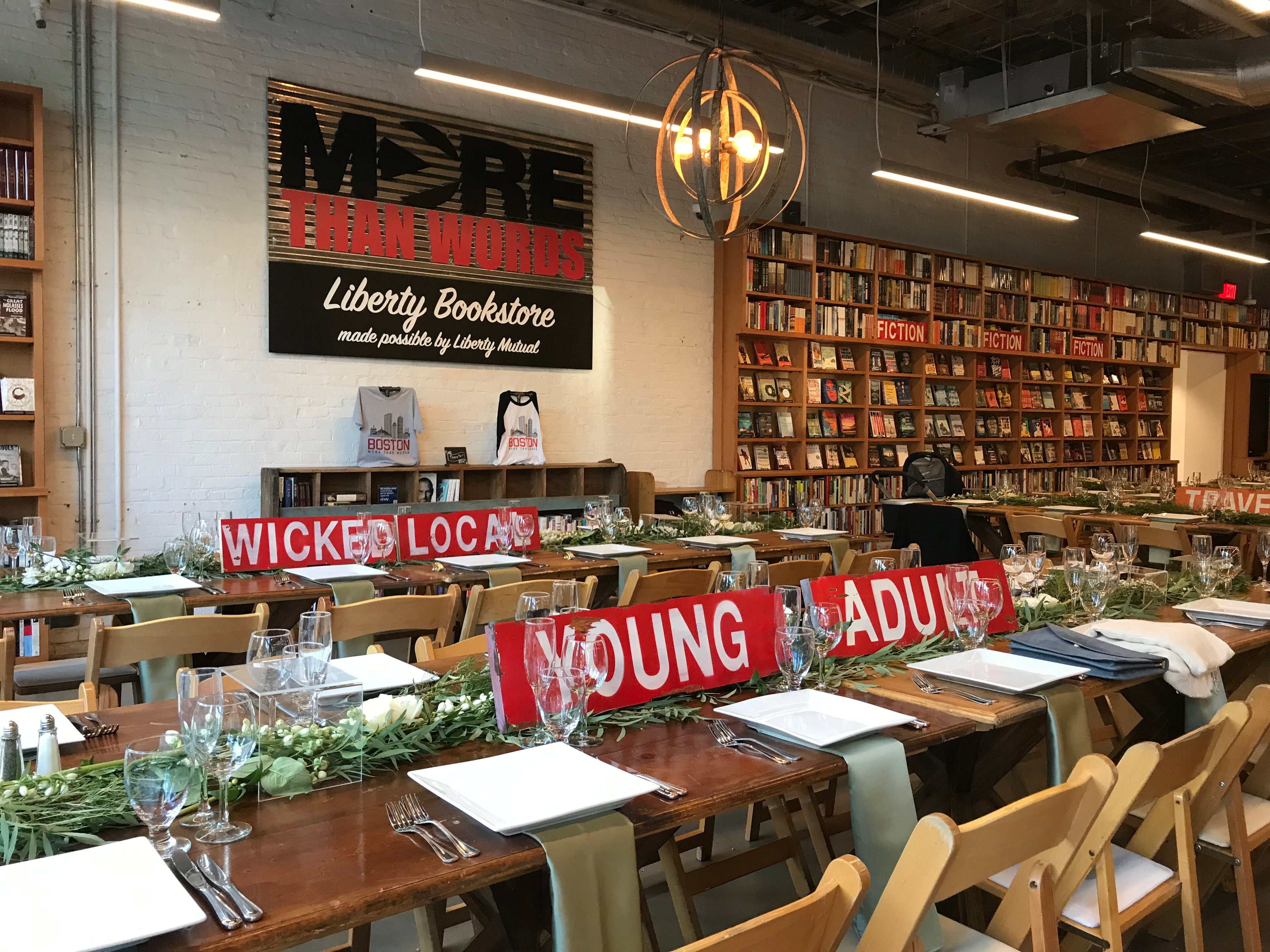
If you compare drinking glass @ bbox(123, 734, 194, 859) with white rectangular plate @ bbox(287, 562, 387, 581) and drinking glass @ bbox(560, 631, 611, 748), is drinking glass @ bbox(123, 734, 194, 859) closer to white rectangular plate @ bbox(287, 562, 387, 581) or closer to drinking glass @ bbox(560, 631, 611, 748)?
drinking glass @ bbox(560, 631, 611, 748)

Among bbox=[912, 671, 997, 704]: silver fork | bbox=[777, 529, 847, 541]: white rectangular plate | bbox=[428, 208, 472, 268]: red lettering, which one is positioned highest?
bbox=[428, 208, 472, 268]: red lettering

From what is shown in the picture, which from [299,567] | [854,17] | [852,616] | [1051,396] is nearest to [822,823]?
[852,616]

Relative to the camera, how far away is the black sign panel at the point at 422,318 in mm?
6656

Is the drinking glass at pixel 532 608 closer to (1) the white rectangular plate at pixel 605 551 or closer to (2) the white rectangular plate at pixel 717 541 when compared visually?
(1) the white rectangular plate at pixel 605 551

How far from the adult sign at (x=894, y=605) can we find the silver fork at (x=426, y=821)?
3.63ft

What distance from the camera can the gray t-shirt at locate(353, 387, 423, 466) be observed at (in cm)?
673

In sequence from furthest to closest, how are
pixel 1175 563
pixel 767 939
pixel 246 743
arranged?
pixel 1175 563 → pixel 246 743 → pixel 767 939

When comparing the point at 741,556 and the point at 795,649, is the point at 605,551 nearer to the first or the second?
the point at 741,556

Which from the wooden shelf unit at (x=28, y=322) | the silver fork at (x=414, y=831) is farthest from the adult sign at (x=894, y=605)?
the wooden shelf unit at (x=28, y=322)

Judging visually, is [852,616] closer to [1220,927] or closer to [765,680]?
[765,680]

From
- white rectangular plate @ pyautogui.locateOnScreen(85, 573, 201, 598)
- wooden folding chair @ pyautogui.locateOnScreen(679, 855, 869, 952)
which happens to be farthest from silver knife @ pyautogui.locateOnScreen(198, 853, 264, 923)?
white rectangular plate @ pyautogui.locateOnScreen(85, 573, 201, 598)

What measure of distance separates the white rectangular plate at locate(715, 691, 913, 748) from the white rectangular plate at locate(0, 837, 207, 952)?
1019 mm

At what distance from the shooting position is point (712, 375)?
883cm

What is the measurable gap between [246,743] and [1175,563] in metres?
5.00
